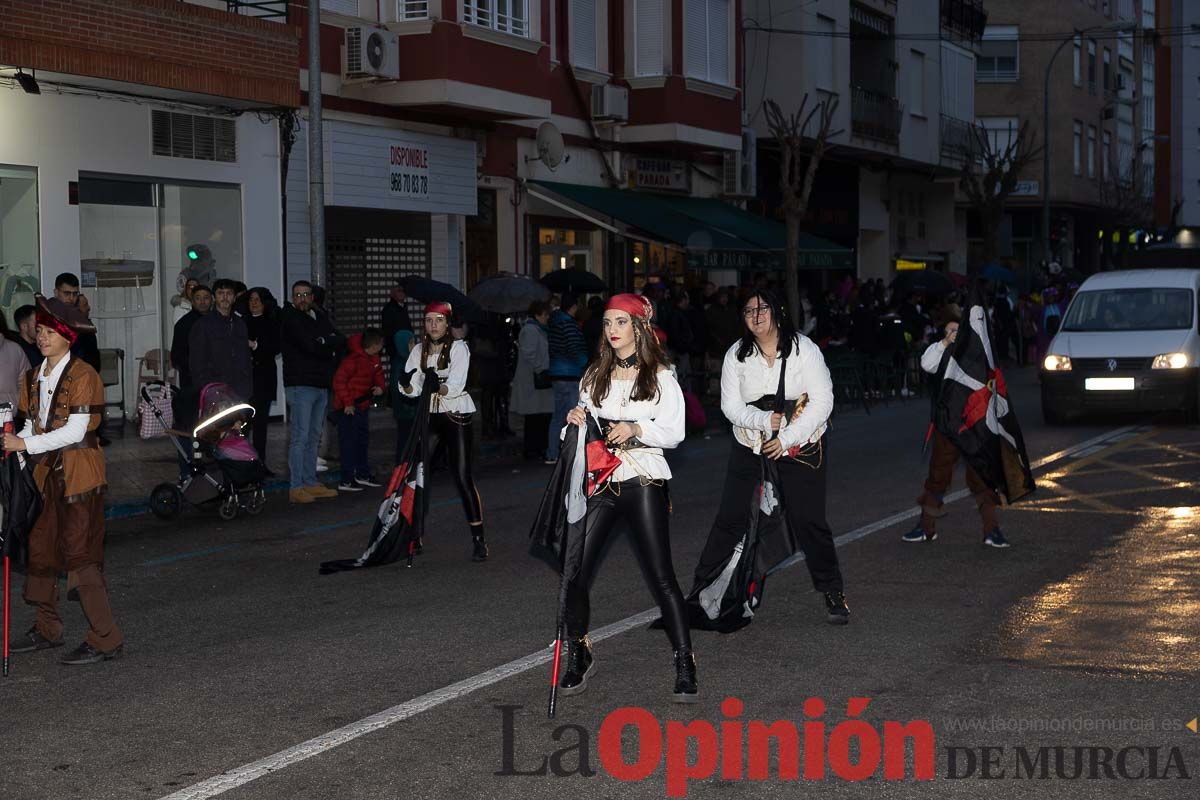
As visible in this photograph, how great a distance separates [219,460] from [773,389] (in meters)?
5.95

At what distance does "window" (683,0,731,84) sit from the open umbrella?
422 inches

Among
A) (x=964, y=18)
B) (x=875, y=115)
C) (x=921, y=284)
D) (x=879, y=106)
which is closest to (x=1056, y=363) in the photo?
(x=921, y=284)

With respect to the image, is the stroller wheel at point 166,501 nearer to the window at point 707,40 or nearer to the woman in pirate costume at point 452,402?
the woman in pirate costume at point 452,402

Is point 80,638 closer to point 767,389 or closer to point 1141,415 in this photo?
point 767,389

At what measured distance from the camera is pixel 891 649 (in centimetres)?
759

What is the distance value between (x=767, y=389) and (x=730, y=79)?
23.1 metres

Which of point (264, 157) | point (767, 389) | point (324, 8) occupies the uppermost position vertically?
point (324, 8)

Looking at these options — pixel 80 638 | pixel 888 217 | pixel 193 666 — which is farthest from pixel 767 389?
pixel 888 217

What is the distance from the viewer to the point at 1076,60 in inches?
2219

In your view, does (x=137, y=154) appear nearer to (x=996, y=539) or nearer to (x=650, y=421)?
(x=996, y=539)

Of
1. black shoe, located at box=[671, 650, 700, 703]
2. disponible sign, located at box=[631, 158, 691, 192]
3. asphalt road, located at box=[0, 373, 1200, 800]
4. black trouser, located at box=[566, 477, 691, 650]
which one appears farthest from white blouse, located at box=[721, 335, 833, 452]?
disponible sign, located at box=[631, 158, 691, 192]

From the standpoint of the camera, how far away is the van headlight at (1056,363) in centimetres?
1933

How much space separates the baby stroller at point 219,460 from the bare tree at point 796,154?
48.1 feet

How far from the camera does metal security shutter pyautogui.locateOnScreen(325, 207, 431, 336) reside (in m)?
22.4
